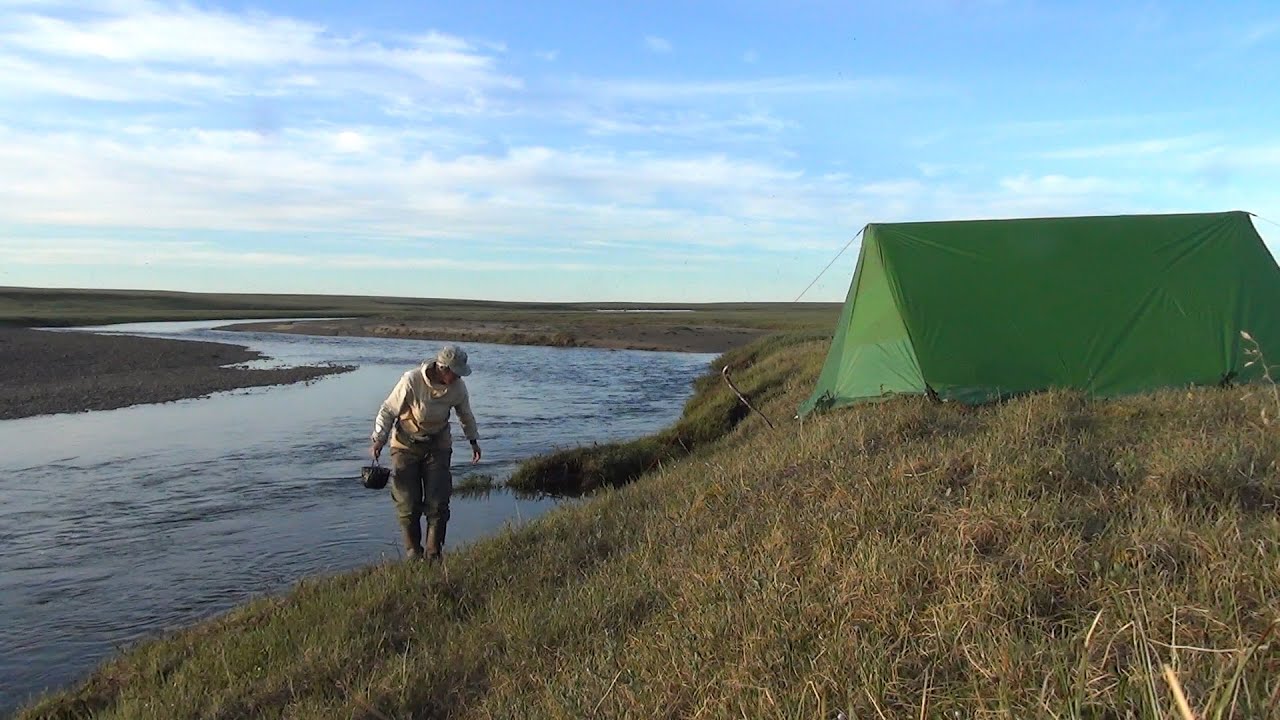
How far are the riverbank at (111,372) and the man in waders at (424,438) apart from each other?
15.8m

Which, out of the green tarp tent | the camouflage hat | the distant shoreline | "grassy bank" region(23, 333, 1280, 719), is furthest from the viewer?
the distant shoreline

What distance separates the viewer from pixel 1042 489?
467cm

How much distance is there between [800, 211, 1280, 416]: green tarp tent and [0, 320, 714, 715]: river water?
463cm

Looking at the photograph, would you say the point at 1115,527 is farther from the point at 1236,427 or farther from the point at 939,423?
the point at 939,423

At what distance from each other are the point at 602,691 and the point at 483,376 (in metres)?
25.7

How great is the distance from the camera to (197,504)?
1097 centimetres

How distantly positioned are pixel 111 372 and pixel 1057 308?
26.8 m

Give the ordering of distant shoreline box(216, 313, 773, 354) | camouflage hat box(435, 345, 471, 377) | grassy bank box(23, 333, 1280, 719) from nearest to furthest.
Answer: grassy bank box(23, 333, 1280, 719) < camouflage hat box(435, 345, 471, 377) < distant shoreline box(216, 313, 773, 354)

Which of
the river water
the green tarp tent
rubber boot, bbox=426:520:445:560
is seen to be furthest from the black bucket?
the green tarp tent

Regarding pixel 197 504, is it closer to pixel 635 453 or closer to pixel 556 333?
pixel 635 453

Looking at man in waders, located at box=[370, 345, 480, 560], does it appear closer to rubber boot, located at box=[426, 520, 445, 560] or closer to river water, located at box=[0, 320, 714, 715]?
rubber boot, located at box=[426, 520, 445, 560]

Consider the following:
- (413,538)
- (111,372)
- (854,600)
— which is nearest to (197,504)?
(413,538)

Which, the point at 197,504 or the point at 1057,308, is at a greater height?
the point at 1057,308

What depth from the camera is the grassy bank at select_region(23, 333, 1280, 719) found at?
9.68 feet
